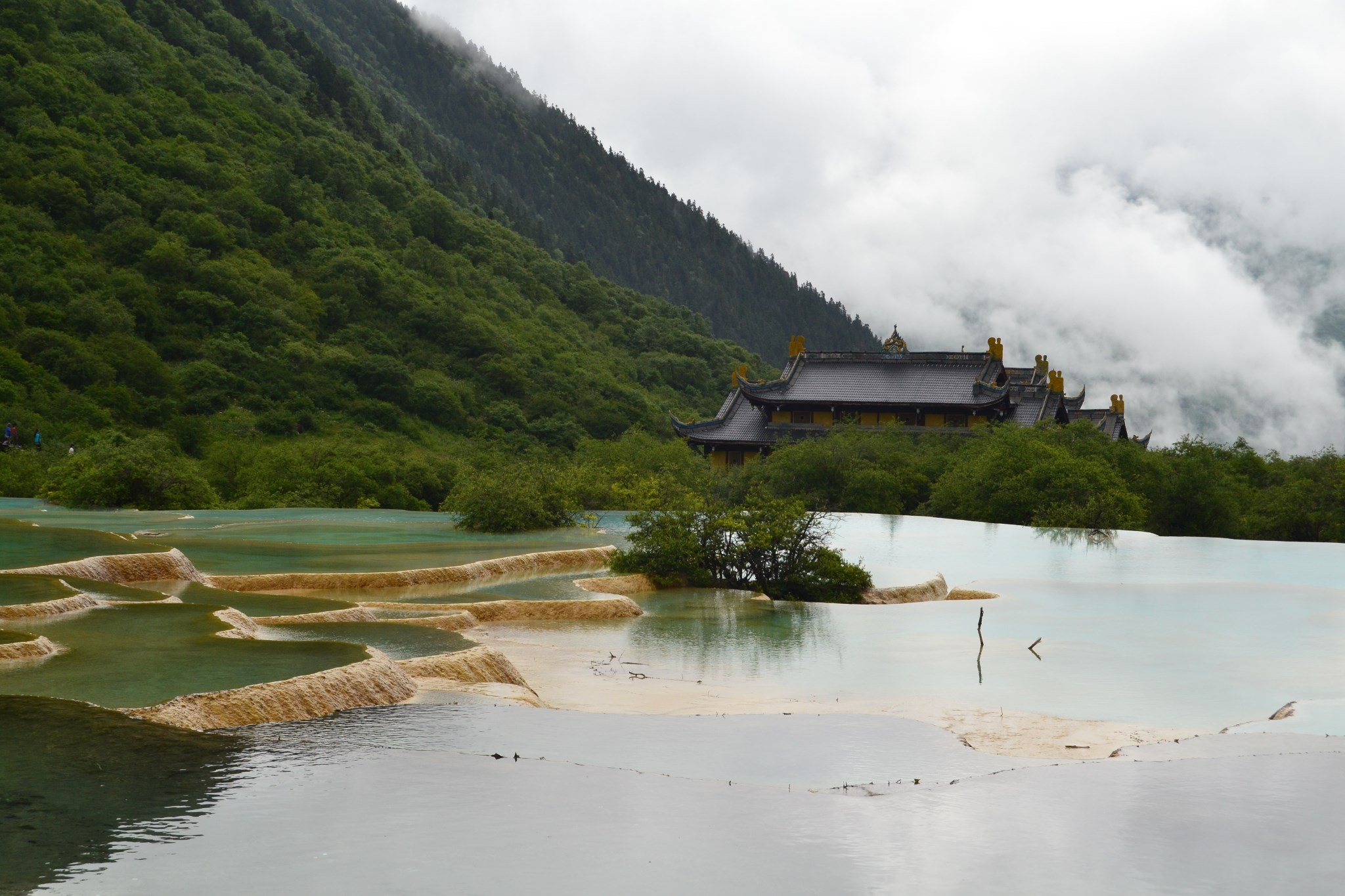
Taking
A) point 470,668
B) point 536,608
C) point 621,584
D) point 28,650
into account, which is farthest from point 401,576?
point 28,650

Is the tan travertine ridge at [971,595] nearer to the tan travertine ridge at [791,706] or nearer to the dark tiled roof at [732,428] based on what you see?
the tan travertine ridge at [791,706]

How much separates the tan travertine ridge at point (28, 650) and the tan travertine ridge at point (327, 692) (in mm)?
2016

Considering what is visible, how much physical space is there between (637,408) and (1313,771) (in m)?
58.0

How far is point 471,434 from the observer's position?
57.4m

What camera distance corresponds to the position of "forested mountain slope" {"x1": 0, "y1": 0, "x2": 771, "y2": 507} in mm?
47188

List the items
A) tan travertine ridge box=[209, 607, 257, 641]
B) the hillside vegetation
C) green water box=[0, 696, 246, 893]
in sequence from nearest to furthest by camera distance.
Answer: green water box=[0, 696, 246, 893], tan travertine ridge box=[209, 607, 257, 641], the hillside vegetation

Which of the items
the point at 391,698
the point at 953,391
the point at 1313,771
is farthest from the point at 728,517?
the point at 953,391

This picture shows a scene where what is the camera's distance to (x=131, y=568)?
15.8 metres

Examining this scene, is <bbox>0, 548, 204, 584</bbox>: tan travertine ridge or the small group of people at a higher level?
the small group of people

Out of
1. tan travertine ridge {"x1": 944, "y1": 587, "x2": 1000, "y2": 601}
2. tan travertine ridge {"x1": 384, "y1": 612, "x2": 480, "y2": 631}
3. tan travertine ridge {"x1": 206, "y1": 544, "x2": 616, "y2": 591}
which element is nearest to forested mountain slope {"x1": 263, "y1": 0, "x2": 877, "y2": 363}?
tan travertine ridge {"x1": 206, "y1": 544, "x2": 616, "y2": 591}

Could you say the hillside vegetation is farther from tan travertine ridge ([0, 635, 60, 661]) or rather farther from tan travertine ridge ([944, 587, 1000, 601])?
tan travertine ridge ([0, 635, 60, 661])

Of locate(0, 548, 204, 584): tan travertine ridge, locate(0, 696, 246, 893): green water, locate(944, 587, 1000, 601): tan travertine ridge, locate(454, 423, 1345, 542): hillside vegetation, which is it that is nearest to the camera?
locate(0, 696, 246, 893): green water

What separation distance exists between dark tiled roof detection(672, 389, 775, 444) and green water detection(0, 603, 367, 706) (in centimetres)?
3796

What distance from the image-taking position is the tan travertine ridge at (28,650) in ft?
32.0
